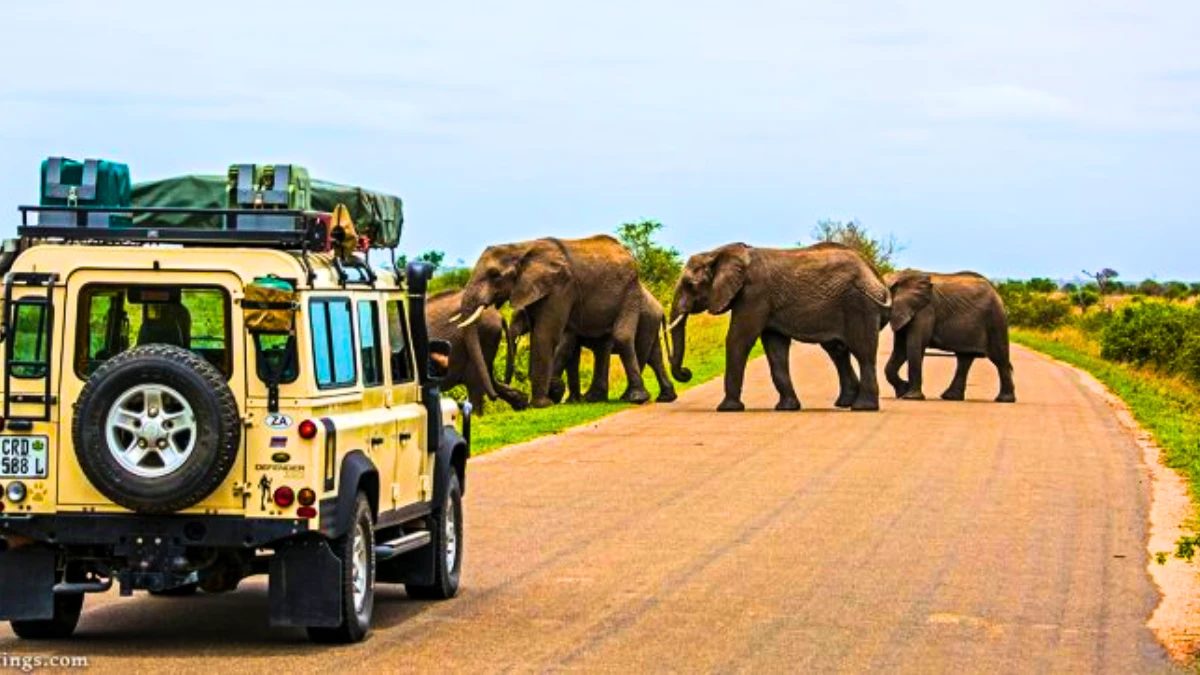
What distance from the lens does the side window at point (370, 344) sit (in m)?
14.3

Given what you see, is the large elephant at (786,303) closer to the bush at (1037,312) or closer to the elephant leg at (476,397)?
the elephant leg at (476,397)

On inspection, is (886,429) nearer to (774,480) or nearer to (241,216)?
(774,480)

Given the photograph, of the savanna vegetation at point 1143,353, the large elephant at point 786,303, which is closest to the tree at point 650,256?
the savanna vegetation at point 1143,353

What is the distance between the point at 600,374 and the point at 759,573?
23.0 metres

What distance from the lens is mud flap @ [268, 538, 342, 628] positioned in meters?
13.2

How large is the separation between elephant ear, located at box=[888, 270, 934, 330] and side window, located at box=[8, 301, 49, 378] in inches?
1237

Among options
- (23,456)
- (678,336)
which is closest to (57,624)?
(23,456)

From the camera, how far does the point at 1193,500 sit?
23.7 metres

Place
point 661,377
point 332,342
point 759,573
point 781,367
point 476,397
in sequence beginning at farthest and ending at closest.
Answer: point 661,377
point 781,367
point 476,397
point 759,573
point 332,342

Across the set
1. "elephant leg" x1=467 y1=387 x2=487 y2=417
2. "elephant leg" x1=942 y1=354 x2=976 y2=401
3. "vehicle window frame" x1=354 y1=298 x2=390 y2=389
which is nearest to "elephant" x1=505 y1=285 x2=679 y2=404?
"elephant leg" x1=467 y1=387 x2=487 y2=417

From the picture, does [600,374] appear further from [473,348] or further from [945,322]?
[945,322]

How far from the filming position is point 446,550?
15.9 metres

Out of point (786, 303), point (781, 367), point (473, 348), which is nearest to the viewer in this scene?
point (473, 348)

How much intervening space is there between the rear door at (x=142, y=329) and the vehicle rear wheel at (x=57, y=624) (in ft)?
2.83
